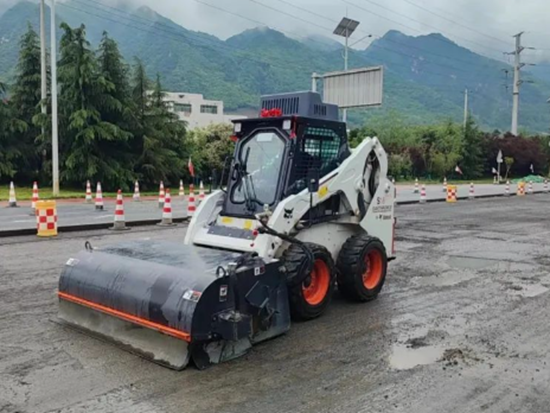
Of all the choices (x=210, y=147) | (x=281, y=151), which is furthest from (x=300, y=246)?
(x=210, y=147)

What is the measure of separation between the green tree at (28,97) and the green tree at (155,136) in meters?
5.73

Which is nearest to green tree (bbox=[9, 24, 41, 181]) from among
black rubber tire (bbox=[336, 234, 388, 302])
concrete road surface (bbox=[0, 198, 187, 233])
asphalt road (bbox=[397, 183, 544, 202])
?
concrete road surface (bbox=[0, 198, 187, 233])

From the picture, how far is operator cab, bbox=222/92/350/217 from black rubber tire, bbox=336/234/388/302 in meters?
0.98

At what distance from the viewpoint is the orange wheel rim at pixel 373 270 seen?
755 cm

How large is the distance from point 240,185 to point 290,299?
174 centimetres

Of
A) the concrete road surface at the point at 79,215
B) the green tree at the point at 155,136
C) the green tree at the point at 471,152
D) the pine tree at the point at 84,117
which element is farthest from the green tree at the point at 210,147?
the green tree at the point at 471,152

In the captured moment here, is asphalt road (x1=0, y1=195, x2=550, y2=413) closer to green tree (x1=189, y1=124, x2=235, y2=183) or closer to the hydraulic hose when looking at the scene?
the hydraulic hose

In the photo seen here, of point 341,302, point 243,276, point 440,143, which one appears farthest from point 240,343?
point 440,143

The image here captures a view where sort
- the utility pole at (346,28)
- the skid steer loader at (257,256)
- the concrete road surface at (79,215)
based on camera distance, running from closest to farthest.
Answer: the skid steer loader at (257,256) < the concrete road surface at (79,215) < the utility pole at (346,28)

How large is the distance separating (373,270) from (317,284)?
1240 millimetres

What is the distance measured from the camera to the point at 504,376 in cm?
504

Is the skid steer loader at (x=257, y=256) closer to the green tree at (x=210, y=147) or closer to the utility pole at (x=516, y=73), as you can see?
the green tree at (x=210, y=147)

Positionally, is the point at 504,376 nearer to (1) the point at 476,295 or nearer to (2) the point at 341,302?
(2) the point at 341,302

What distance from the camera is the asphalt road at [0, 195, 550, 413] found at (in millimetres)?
4449
